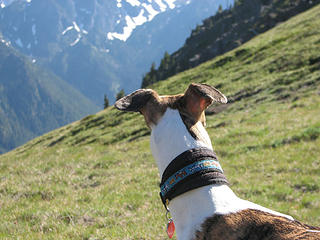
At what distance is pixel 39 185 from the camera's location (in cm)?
898

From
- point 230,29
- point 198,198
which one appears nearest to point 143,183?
point 198,198

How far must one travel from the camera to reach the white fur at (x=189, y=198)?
3107 mm

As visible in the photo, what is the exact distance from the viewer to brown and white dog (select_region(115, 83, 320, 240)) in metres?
2.88

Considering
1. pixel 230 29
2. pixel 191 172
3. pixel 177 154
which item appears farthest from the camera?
pixel 230 29

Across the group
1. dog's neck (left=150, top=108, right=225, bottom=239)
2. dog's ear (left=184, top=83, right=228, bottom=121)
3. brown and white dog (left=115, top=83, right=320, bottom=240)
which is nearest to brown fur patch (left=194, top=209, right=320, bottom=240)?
brown and white dog (left=115, top=83, right=320, bottom=240)

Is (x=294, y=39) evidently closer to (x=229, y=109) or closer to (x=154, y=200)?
(x=229, y=109)

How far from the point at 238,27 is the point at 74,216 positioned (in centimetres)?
12868

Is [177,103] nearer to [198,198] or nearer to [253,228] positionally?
[198,198]

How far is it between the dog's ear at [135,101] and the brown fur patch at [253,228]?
1467 mm

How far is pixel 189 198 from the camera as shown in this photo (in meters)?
3.18

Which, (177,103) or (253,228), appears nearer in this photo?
(253,228)

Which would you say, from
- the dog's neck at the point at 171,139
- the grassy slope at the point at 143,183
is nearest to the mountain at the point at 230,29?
the grassy slope at the point at 143,183

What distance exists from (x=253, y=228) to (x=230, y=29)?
441 feet

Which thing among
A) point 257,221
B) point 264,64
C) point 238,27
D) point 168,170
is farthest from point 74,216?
point 238,27
